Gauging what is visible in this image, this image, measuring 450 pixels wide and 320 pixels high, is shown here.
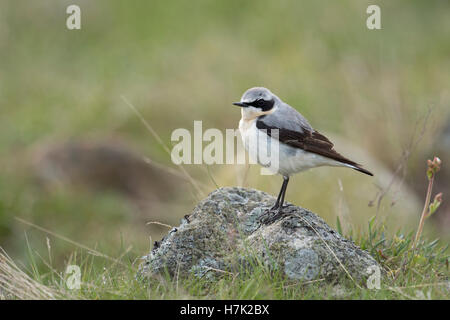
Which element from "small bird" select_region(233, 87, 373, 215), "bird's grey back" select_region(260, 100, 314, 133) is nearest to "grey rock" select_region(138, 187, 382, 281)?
"small bird" select_region(233, 87, 373, 215)

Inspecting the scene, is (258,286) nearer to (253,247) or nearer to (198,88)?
(253,247)

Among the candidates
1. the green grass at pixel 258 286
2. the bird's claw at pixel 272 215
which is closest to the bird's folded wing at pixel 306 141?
the bird's claw at pixel 272 215

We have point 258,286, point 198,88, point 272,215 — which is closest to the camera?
point 258,286

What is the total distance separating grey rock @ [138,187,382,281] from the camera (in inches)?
209

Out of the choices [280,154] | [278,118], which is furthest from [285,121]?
[280,154]

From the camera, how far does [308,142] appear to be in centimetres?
602

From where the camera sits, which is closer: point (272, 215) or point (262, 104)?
point (272, 215)

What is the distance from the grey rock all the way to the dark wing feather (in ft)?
1.85

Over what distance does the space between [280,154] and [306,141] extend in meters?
0.26

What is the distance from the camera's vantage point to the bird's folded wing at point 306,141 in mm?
5996

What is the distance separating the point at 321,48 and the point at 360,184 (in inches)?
306

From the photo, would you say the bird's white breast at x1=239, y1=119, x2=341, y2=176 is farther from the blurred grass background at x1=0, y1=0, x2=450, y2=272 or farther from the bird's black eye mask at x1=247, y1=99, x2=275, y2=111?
the blurred grass background at x1=0, y1=0, x2=450, y2=272

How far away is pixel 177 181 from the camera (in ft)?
43.0
